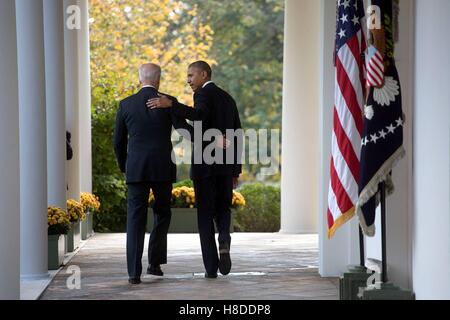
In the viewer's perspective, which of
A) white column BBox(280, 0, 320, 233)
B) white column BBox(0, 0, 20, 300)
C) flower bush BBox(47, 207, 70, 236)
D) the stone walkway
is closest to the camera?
white column BBox(0, 0, 20, 300)

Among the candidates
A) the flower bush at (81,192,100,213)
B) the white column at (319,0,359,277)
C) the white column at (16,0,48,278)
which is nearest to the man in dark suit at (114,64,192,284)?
the white column at (16,0,48,278)

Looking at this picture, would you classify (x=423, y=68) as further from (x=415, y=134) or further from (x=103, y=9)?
(x=103, y=9)

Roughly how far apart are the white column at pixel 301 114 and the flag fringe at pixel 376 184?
946cm

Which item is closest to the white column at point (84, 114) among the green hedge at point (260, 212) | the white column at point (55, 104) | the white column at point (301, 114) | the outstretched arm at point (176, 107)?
the white column at point (301, 114)

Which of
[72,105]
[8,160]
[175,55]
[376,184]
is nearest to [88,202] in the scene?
[72,105]

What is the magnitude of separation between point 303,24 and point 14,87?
10.2 m

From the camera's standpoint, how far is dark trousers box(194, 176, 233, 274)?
10453mm

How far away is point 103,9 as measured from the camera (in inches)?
1023

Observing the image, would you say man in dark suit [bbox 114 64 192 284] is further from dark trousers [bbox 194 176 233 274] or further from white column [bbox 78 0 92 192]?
white column [bbox 78 0 92 192]

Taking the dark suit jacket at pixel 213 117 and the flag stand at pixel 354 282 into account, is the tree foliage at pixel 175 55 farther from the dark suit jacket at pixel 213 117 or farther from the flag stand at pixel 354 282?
the flag stand at pixel 354 282

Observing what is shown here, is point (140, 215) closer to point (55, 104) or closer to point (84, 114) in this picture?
point (55, 104)

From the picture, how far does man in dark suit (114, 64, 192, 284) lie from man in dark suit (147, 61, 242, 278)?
322mm

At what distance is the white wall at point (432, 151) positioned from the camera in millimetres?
7223
